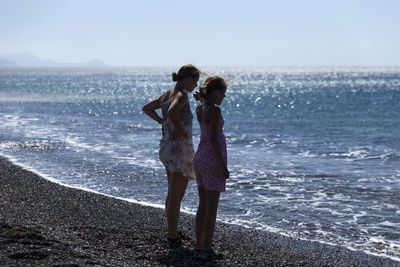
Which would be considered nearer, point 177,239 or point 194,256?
point 194,256

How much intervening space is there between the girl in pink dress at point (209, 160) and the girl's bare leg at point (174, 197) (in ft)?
1.06

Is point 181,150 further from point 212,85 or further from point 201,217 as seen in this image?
point 212,85

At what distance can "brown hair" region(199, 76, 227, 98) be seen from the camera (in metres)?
5.28

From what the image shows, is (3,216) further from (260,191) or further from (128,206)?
(260,191)

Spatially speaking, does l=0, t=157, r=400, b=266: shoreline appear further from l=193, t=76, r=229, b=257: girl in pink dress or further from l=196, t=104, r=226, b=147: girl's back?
l=196, t=104, r=226, b=147: girl's back

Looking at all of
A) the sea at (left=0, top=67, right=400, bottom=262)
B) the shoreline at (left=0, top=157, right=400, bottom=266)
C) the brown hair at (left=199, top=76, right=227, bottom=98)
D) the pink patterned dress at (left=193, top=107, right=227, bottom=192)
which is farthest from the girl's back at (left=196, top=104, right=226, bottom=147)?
the shoreline at (left=0, top=157, right=400, bottom=266)

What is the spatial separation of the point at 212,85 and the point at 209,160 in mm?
785

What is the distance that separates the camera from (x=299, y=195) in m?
9.73

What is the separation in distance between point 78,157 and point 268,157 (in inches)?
210

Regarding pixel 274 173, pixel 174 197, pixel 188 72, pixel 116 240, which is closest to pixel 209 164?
pixel 174 197

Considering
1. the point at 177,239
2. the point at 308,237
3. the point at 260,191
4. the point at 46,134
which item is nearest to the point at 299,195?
the point at 260,191

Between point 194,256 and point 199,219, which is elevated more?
point 199,219

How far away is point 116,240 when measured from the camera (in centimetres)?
605

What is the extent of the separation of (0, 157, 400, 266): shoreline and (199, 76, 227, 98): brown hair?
5.79 ft
